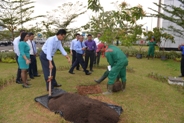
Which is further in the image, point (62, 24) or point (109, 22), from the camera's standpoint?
point (62, 24)

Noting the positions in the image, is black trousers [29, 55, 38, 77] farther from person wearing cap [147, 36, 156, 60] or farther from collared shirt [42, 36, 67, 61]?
person wearing cap [147, 36, 156, 60]

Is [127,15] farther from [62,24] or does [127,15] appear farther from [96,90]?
[62,24]

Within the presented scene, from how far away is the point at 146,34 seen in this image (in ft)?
44.3

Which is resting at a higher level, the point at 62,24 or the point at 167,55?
the point at 62,24

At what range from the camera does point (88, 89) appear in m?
5.65

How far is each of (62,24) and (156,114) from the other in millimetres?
15131

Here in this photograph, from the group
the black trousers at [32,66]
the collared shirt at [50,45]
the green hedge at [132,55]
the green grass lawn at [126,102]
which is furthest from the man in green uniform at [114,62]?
the green hedge at [132,55]

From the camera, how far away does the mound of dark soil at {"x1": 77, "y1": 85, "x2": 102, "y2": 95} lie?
533 cm

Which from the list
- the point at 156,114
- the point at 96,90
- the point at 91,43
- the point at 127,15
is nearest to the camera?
the point at 156,114

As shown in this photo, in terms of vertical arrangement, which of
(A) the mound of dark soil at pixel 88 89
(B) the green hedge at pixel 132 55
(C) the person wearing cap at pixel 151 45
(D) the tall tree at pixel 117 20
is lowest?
(A) the mound of dark soil at pixel 88 89

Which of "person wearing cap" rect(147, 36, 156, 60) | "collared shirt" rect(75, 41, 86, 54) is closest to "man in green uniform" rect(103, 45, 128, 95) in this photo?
"collared shirt" rect(75, 41, 86, 54)

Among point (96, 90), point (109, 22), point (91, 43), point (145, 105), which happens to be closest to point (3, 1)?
point (91, 43)

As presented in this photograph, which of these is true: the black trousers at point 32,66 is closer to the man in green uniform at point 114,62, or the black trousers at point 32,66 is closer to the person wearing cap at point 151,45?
the man in green uniform at point 114,62

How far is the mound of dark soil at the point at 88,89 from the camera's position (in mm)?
5330
